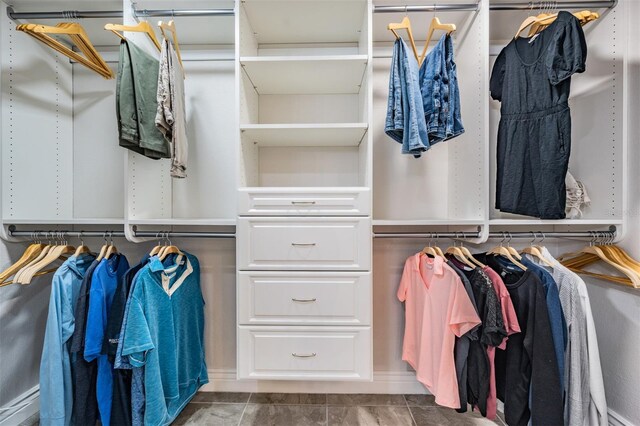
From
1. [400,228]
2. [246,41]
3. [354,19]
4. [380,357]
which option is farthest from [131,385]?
[354,19]

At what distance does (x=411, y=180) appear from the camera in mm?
1662

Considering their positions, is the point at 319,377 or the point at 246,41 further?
the point at 246,41

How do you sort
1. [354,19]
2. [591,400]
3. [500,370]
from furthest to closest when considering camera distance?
1. [354,19]
2. [500,370]
3. [591,400]

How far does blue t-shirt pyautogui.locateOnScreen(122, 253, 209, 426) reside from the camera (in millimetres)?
1124

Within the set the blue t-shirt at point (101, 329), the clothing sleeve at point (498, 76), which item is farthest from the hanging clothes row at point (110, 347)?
the clothing sleeve at point (498, 76)

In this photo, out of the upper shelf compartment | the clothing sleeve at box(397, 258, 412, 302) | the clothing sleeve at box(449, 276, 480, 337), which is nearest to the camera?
the clothing sleeve at box(449, 276, 480, 337)

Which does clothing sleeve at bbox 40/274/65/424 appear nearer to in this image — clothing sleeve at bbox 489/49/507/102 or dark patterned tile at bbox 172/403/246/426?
dark patterned tile at bbox 172/403/246/426

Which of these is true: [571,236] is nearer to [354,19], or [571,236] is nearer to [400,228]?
[400,228]

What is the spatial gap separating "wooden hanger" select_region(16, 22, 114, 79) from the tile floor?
191 cm

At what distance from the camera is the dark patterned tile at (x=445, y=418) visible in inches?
54.4

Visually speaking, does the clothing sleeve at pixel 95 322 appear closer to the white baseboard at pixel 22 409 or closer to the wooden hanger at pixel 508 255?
the white baseboard at pixel 22 409

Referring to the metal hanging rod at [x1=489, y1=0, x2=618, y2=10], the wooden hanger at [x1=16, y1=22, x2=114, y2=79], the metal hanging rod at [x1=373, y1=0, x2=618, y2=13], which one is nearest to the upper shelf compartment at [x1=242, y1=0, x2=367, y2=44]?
the metal hanging rod at [x1=373, y1=0, x2=618, y2=13]

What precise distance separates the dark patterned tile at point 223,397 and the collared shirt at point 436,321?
0.98 metres

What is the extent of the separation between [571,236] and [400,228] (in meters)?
0.79
